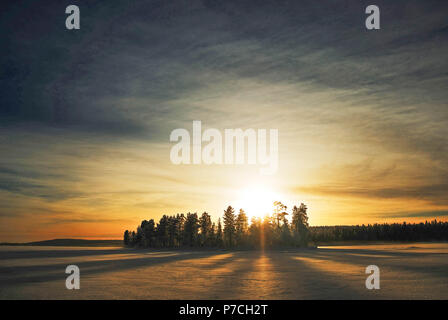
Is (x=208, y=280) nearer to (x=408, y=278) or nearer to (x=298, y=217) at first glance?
(x=408, y=278)

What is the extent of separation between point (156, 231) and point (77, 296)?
463ft

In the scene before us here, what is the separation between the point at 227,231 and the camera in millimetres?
144750

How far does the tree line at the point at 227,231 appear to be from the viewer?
133750mm

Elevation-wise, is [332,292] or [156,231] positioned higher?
[332,292]

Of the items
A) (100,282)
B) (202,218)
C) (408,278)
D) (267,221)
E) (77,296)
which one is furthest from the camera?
(202,218)

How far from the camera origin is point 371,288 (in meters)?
26.0

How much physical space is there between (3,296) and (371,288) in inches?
1013

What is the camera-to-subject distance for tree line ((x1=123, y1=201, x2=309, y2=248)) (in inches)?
5266
